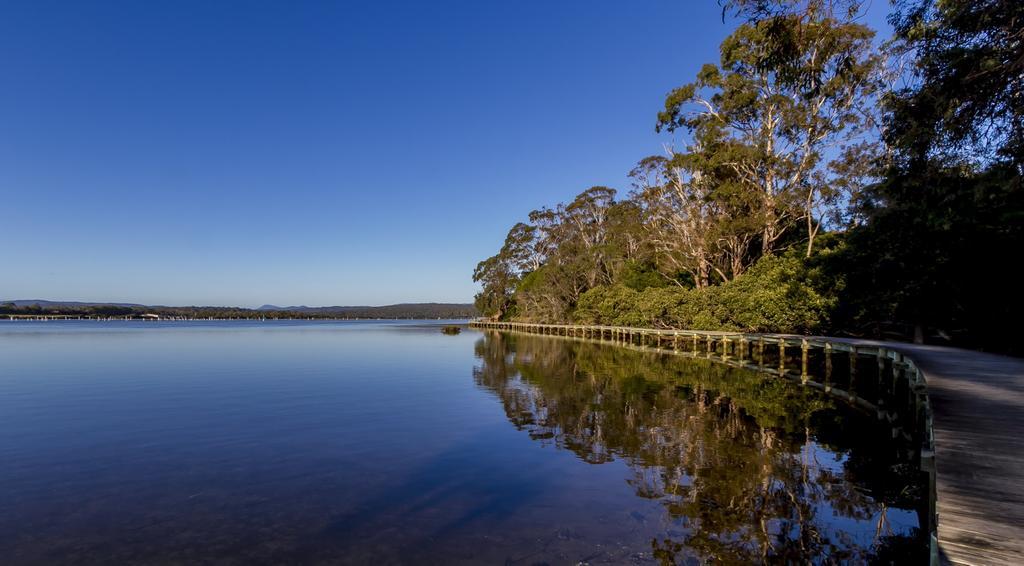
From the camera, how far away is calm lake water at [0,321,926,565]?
5.71 meters

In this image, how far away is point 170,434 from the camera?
1085 centimetres

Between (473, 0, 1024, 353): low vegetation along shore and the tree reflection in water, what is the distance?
599 cm

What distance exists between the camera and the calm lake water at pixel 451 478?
18.7ft

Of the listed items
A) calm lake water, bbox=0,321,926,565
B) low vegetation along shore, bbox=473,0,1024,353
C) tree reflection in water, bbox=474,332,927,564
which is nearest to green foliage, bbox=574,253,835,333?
low vegetation along shore, bbox=473,0,1024,353

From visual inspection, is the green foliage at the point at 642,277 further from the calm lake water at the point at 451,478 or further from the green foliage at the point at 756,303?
the calm lake water at the point at 451,478

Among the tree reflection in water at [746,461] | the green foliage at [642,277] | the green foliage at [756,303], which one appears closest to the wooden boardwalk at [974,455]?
the tree reflection in water at [746,461]

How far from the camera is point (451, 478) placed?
26.8 ft

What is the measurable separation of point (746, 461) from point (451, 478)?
492 centimetres

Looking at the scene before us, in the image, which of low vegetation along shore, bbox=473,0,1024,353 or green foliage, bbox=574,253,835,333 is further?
green foliage, bbox=574,253,835,333

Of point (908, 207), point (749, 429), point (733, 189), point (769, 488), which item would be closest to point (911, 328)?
point (908, 207)

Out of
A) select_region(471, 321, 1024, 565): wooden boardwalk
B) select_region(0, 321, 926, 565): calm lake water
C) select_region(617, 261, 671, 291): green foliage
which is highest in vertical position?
select_region(617, 261, 671, 291): green foliage

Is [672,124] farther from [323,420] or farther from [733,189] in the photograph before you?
[323,420]

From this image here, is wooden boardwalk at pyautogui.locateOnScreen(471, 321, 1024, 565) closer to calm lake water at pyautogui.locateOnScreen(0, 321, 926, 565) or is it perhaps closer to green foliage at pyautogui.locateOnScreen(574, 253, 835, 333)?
calm lake water at pyautogui.locateOnScreen(0, 321, 926, 565)

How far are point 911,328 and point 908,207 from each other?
26.8 ft
